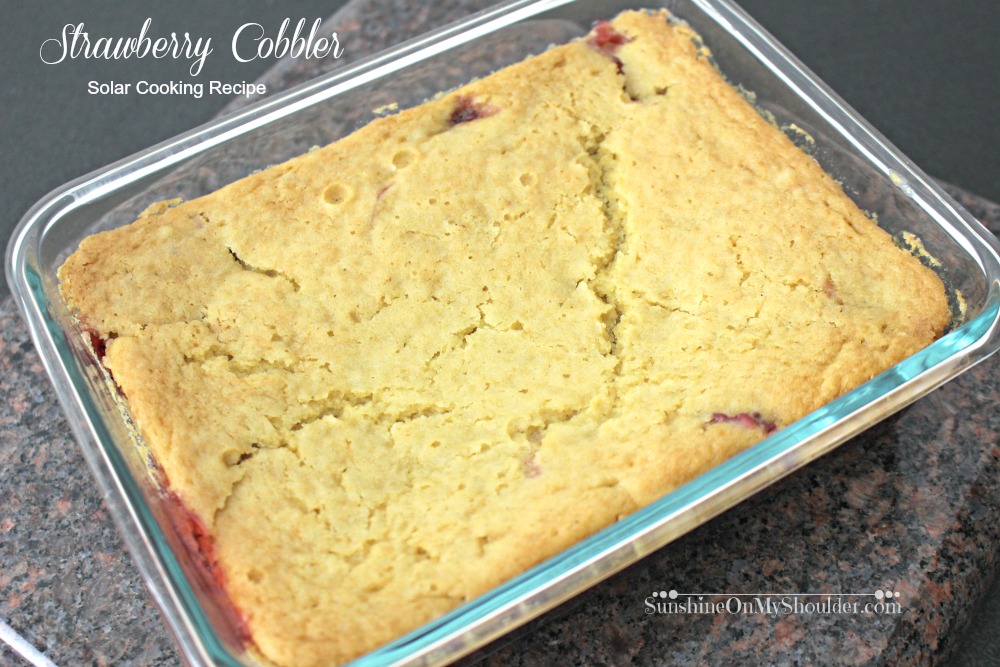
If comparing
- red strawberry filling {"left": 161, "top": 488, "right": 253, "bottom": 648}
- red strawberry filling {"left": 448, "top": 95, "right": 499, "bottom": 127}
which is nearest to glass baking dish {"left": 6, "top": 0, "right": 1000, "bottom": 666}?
red strawberry filling {"left": 161, "top": 488, "right": 253, "bottom": 648}

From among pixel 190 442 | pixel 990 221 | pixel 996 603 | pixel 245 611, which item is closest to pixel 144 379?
pixel 190 442

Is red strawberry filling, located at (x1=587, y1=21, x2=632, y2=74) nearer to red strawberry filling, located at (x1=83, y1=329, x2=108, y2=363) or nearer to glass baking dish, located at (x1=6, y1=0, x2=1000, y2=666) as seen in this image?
glass baking dish, located at (x1=6, y1=0, x2=1000, y2=666)

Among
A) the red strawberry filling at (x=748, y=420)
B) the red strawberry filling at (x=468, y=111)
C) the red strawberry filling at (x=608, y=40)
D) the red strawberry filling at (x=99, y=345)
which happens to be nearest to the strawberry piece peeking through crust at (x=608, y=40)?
the red strawberry filling at (x=608, y=40)

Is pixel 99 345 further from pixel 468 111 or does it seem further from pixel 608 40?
pixel 608 40

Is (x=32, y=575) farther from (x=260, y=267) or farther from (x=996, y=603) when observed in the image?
(x=996, y=603)

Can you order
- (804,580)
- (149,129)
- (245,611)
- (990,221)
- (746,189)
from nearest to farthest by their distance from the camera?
(245,611)
(804,580)
(746,189)
(990,221)
(149,129)
